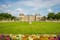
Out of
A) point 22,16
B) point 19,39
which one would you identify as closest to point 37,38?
point 19,39

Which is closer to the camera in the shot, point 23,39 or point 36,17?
point 23,39

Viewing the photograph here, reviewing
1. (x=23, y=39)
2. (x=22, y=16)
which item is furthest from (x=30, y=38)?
(x=22, y=16)

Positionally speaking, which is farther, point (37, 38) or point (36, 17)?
point (36, 17)

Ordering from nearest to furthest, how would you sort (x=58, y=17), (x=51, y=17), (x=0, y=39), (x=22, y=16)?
(x=0, y=39), (x=58, y=17), (x=51, y=17), (x=22, y=16)

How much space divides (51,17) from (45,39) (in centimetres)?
5184

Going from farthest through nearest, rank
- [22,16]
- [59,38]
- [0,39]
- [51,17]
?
1. [22,16]
2. [51,17]
3. [0,39]
4. [59,38]

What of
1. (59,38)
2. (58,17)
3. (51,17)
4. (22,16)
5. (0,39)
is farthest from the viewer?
(22,16)

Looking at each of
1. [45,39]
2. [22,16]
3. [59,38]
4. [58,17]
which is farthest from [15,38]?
[22,16]

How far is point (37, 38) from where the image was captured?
328cm

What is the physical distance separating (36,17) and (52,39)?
5886 cm

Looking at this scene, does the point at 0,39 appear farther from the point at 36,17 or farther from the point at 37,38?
the point at 36,17

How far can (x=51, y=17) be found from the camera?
5453 centimetres

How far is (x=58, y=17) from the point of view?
1940 inches

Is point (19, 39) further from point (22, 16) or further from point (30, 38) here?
point (22, 16)
